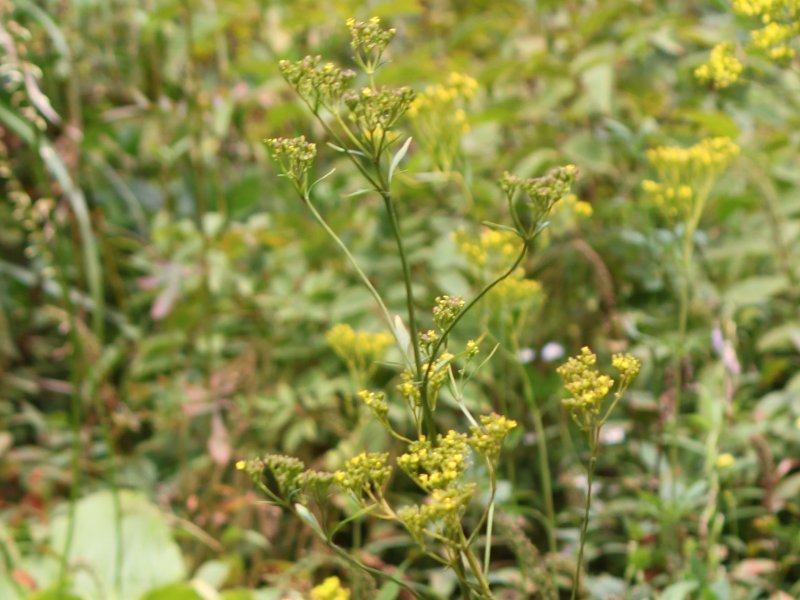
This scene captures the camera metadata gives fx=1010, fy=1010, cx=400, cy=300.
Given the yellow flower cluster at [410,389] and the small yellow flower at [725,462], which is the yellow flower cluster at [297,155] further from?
the small yellow flower at [725,462]

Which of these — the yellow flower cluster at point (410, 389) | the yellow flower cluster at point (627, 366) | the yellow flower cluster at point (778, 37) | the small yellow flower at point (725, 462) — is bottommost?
the yellow flower cluster at point (410, 389)

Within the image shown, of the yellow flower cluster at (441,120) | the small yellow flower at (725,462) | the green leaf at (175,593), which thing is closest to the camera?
the yellow flower cluster at (441,120)

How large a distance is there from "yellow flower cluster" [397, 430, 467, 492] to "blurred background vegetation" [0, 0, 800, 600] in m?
0.62

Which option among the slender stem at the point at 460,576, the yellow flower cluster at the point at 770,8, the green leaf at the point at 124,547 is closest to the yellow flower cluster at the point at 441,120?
the yellow flower cluster at the point at 770,8

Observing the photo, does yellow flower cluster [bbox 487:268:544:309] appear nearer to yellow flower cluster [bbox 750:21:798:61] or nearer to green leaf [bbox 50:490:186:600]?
yellow flower cluster [bbox 750:21:798:61]

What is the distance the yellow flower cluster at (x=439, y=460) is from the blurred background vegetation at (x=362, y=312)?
620 mm

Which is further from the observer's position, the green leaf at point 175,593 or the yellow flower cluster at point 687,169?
the green leaf at point 175,593

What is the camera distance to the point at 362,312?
1.89m

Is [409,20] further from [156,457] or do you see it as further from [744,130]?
[156,457]

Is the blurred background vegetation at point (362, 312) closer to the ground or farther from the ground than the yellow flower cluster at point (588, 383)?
farther from the ground

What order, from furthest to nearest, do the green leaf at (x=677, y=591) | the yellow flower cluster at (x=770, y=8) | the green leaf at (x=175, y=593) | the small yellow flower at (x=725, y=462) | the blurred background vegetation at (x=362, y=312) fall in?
the blurred background vegetation at (x=362, y=312)
the green leaf at (x=175, y=593)
the small yellow flower at (x=725, y=462)
the green leaf at (x=677, y=591)
the yellow flower cluster at (x=770, y=8)

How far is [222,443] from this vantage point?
1889mm

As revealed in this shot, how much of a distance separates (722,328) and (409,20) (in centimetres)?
166

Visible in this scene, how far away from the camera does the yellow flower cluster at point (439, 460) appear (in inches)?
26.3
